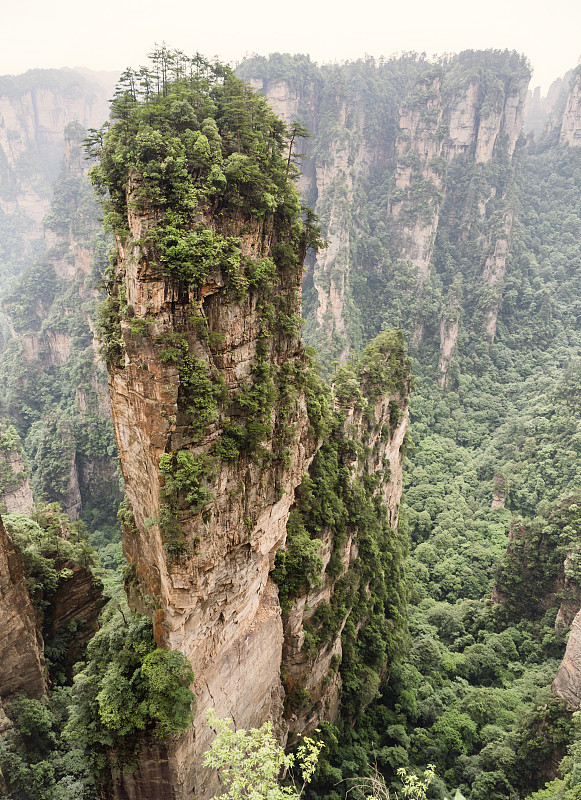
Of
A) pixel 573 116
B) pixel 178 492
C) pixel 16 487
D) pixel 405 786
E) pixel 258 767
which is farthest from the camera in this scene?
pixel 573 116

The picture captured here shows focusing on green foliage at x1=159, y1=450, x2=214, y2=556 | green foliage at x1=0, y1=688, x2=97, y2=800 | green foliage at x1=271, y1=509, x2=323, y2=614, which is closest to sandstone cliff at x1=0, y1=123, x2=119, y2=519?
green foliage at x1=0, y1=688, x2=97, y2=800

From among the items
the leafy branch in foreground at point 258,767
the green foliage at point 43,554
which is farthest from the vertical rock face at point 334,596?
the green foliage at point 43,554

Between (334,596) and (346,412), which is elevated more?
(346,412)

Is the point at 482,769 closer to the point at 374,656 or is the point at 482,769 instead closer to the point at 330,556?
the point at 374,656

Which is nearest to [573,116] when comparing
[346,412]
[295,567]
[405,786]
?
[346,412]

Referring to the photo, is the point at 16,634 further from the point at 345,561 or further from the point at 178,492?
the point at 345,561

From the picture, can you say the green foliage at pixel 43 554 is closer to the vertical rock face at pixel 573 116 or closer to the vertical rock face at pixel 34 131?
the vertical rock face at pixel 573 116
